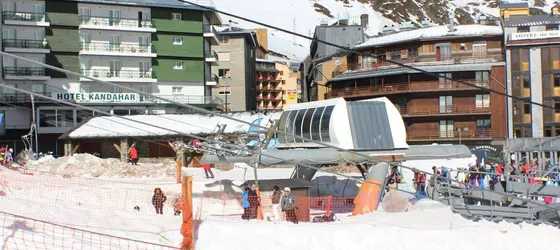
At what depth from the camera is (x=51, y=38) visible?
61375 millimetres

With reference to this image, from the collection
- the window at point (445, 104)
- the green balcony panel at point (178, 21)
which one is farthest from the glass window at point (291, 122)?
the green balcony panel at point (178, 21)

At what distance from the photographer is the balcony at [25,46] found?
5906 cm

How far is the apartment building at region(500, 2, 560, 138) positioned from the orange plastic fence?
48.8 metres

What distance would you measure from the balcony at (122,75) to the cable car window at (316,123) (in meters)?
41.2

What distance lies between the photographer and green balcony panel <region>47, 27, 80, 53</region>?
201 feet

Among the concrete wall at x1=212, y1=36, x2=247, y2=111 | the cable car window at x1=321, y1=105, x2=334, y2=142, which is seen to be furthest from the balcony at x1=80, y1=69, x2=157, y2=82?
the cable car window at x1=321, y1=105, x2=334, y2=142

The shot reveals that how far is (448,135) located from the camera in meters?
57.1

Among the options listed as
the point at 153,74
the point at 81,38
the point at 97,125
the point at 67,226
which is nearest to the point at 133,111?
the point at 153,74

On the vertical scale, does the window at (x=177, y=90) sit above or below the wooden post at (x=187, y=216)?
above

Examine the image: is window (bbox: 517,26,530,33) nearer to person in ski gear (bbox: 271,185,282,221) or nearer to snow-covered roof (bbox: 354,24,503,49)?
snow-covered roof (bbox: 354,24,503,49)

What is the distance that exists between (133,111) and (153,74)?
4.35 m

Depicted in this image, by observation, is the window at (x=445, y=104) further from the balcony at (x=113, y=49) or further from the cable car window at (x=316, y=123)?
the cable car window at (x=316, y=123)

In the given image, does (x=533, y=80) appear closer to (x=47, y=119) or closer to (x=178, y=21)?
(x=178, y=21)

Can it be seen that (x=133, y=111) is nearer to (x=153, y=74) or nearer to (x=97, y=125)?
(x=153, y=74)
